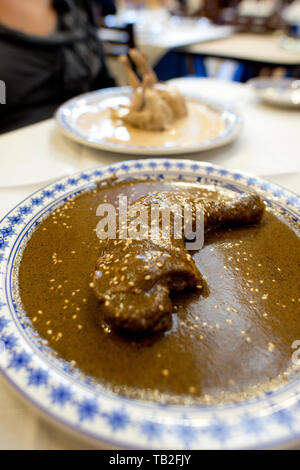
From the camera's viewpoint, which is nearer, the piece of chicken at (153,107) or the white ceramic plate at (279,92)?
the piece of chicken at (153,107)

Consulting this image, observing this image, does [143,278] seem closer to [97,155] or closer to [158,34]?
[97,155]

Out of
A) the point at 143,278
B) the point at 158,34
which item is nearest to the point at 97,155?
the point at 143,278

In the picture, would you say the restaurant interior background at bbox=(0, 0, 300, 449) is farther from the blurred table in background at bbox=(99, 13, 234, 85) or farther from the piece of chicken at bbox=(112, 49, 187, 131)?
the piece of chicken at bbox=(112, 49, 187, 131)

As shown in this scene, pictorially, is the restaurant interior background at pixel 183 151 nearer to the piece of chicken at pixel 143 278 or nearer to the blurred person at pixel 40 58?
the blurred person at pixel 40 58

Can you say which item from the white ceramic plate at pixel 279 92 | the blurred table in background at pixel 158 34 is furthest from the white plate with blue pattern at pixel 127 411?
the blurred table in background at pixel 158 34

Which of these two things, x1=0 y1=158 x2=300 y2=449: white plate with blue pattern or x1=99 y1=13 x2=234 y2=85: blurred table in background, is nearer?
x1=0 y1=158 x2=300 y2=449: white plate with blue pattern

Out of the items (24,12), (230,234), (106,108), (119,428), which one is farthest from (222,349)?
(24,12)

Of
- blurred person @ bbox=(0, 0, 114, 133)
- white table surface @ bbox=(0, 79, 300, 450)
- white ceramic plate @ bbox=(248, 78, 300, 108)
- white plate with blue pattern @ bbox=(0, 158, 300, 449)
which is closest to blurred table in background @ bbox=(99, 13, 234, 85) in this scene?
blurred person @ bbox=(0, 0, 114, 133)
